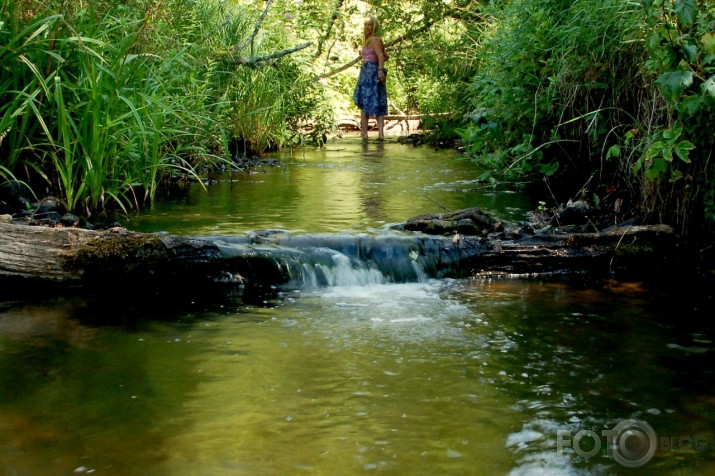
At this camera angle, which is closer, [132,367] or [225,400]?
[225,400]

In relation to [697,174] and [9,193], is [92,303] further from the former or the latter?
[697,174]

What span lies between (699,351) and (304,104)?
928 centimetres

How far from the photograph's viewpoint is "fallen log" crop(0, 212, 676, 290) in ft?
14.7

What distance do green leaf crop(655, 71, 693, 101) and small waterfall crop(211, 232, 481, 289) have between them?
1.56 m

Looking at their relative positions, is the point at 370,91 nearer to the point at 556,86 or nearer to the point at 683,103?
the point at 556,86

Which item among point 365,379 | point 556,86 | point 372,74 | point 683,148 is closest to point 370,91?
point 372,74

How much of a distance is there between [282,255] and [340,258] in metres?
0.38

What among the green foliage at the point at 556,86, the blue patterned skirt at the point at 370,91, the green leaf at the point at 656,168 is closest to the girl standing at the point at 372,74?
the blue patterned skirt at the point at 370,91

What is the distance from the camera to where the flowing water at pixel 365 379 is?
9.05 ft

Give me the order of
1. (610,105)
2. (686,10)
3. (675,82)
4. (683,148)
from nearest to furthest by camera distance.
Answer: (686,10)
(675,82)
(683,148)
(610,105)

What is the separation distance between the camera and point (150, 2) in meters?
6.59

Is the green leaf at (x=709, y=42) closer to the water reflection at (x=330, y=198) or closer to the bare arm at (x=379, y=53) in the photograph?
the water reflection at (x=330, y=198)

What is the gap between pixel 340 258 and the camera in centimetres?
521

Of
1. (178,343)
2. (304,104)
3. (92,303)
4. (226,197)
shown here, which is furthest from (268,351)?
(304,104)
